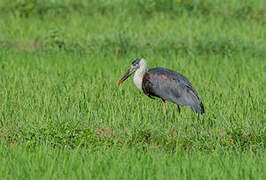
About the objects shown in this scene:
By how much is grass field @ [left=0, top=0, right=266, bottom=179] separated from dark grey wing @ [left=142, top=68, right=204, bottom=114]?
214 millimetres

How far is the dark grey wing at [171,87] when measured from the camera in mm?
6522

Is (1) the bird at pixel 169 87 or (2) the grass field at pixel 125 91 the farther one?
(1) the bird at pixel 169 87

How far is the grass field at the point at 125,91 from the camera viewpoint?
200 inches

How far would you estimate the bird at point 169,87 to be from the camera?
647cm

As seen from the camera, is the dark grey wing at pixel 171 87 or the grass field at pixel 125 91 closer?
the grass field at pixel 125 91

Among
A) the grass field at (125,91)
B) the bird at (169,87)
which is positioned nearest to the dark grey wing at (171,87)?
the bird at (169,87)

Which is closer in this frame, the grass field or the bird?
the grass field

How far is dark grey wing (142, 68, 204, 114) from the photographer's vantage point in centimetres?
652

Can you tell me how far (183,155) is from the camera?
5527mm

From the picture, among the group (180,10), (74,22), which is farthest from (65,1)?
(180,10)

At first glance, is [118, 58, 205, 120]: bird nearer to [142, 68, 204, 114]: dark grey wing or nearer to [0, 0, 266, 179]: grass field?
[142, 68, 204, 114]: dark grey wing

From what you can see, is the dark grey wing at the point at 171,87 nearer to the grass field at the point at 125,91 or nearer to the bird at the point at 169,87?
the bird at the point at 169,87

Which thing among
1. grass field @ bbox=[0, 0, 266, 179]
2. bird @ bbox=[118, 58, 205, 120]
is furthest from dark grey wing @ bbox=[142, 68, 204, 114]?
grass field @ bbox=[0, 0, 266, 179]

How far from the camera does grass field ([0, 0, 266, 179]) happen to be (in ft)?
16.7
